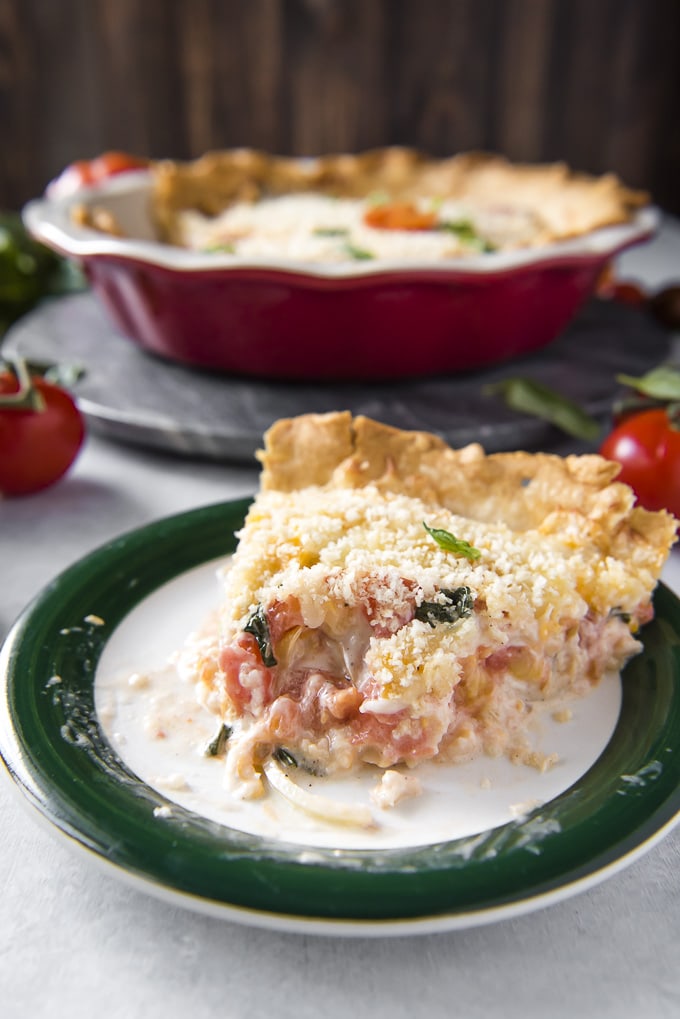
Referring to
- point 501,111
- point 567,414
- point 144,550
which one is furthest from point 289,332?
point 501,111

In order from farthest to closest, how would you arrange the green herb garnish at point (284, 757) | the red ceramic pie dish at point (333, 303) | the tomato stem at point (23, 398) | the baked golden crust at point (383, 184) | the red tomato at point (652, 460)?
the baked golden crust at point (383, 184), the red ceramic pie dish at point (333, 303), the tomato stem at point (23, 398), the red tomato at point (652, 460), the green herb garnish at point (284, 757)

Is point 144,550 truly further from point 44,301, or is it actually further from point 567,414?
point 44,301

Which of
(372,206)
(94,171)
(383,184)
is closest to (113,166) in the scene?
(94,171)

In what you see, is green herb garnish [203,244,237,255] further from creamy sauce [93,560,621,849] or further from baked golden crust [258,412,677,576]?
creamy sauce [93,560,621,849]

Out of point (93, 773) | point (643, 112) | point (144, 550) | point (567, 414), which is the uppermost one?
point (93, 773)

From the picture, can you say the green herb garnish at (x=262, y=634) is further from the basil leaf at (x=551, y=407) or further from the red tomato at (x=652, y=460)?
the basil leaf at (x=551, y=407)

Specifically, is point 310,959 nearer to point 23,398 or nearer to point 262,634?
point 262,634

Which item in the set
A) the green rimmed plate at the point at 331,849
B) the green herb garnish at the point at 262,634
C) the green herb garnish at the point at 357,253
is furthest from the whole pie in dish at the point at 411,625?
the green herb garnish at the point at 357,253
